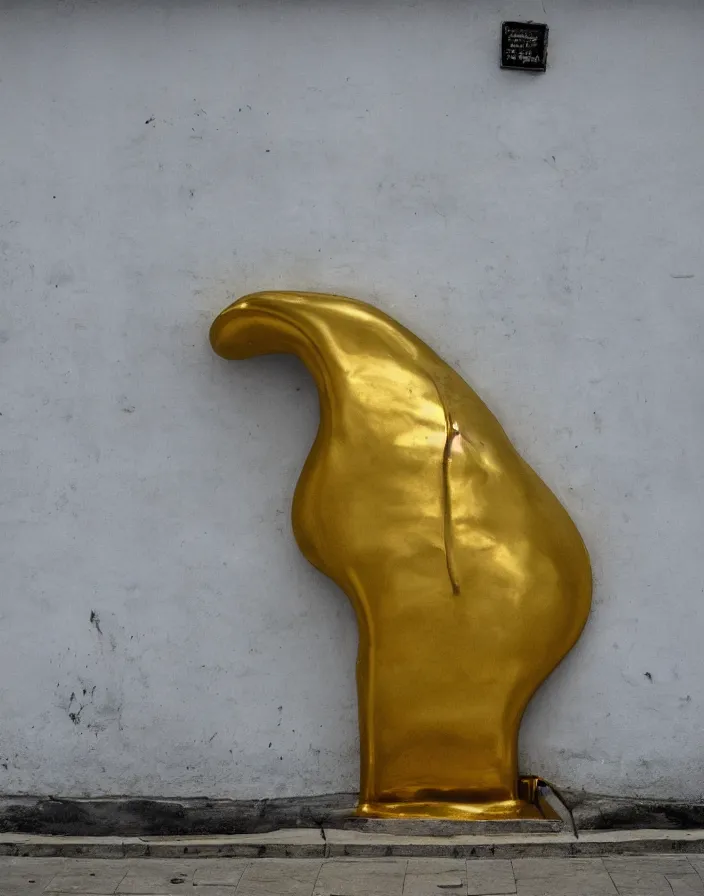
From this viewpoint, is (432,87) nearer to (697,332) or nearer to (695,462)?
(697,332)

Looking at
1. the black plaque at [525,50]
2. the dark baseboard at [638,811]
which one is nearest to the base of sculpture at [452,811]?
the dark baseboard at [638,811]

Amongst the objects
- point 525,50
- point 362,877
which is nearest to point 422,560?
point 362,877

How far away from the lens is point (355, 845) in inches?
101

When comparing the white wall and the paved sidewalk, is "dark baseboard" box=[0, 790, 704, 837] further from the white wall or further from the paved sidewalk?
the paved sidewalk

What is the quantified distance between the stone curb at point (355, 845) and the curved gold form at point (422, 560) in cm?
10

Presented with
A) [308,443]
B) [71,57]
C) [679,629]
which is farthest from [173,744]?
[71,57]

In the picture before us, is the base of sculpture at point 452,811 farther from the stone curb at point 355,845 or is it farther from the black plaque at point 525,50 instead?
the black plaque at point 525,50

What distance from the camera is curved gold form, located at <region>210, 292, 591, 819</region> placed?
2648mm

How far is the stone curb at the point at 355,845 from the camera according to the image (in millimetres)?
2547

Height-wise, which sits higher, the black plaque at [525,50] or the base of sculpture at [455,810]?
the black plaque at [525,50]

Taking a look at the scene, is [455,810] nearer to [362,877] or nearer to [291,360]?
[362,877]

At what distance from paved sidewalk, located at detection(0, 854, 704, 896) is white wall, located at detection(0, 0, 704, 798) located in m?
0.23

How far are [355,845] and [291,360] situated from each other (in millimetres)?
1056

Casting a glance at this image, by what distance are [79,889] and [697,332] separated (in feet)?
5.78
